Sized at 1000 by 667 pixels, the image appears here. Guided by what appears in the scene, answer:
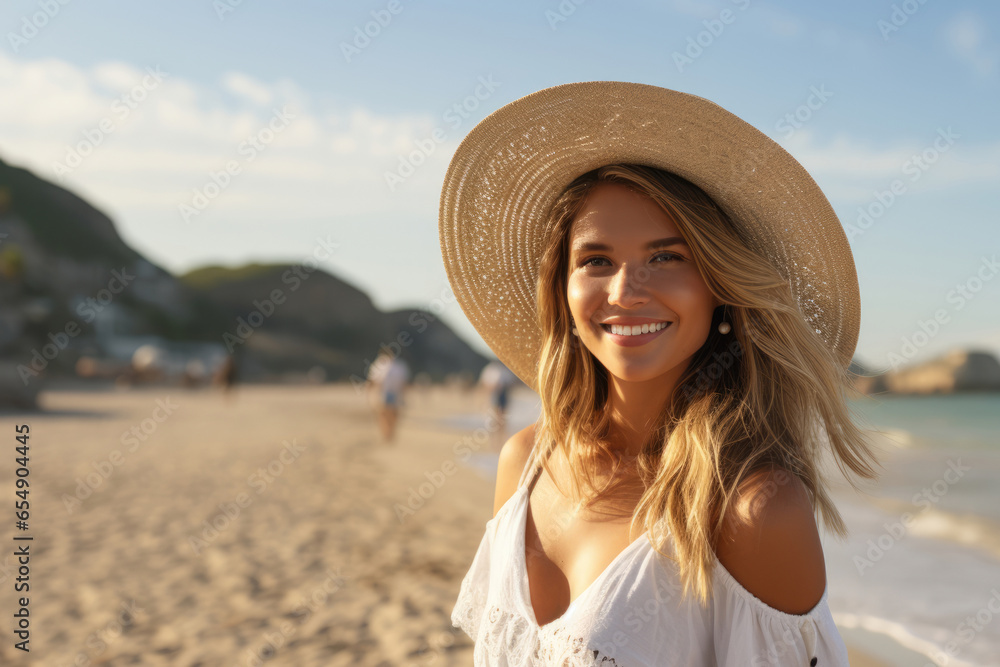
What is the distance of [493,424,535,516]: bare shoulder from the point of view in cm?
201

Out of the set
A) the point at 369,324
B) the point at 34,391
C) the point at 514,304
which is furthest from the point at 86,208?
the point at 514,304

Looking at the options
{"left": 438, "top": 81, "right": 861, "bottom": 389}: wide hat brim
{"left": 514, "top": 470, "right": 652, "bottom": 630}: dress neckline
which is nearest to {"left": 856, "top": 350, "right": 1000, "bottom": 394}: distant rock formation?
{"left": 438, "top": 81, "right": 861, "bottom": 389}: wide hat brim

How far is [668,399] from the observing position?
1757 millimetres

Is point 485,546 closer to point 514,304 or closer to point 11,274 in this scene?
point 514,304

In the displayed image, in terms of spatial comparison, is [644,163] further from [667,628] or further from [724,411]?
[667,628]

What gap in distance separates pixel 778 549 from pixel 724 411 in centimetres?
37

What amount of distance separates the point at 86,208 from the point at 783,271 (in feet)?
315

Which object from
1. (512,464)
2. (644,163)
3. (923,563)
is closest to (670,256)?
(644,163)

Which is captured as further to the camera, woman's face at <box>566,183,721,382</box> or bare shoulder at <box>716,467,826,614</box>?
woman's face at <box>566,183,721,382</box>

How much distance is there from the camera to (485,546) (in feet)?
6.66

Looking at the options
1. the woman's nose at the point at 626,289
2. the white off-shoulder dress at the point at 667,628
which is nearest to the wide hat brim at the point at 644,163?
the woman's nose at the point at 626,289

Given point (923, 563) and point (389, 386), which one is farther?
point (389, 386)

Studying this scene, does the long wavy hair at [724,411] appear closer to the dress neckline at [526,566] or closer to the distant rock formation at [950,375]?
the dress neckline at [526,566]

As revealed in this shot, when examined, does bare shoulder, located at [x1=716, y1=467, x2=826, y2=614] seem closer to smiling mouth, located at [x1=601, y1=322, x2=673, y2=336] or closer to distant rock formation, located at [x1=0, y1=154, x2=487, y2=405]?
smiling mouth, located at [x1=601, y1=322, x2=673, y2=336]
